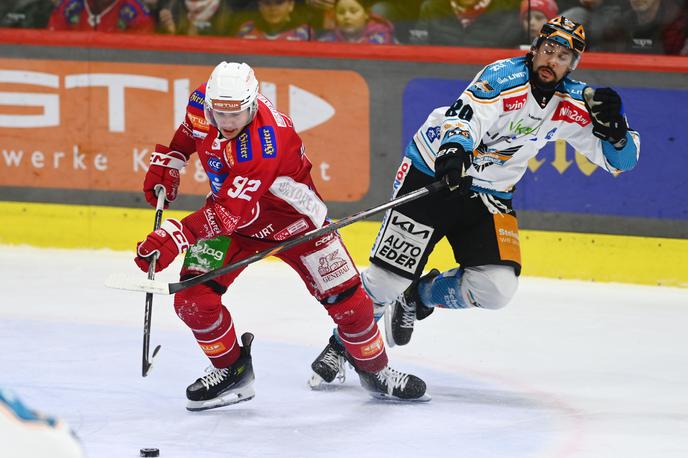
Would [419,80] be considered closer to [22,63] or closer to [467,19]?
[467,19]

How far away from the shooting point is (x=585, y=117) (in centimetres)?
484

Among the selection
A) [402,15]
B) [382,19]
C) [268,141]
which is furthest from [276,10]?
[268,141]

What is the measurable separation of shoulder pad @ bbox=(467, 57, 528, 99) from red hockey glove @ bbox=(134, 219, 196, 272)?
1.18m

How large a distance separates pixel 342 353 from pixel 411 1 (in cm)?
265

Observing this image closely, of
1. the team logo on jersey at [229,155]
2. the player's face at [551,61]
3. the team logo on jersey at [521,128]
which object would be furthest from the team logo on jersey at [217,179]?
the player's face at [551,61]

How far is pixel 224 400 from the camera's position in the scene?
473 centimetres

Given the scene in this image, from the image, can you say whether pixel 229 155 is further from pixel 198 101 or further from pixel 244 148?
pixel 198 101

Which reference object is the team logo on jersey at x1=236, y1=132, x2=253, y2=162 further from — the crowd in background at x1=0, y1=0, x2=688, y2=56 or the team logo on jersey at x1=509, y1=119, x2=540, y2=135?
the crowd in background at x1=0, y1=0, x2=688, y2=56

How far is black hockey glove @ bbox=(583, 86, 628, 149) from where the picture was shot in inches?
186

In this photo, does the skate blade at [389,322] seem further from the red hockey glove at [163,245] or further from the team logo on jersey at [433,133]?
the red hockey glove at [163,245]

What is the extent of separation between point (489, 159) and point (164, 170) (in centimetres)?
117

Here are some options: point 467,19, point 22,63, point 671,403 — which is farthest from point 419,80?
point 671,403

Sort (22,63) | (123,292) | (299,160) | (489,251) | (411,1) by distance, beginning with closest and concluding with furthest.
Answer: (299,160) → (489,251) → (123,292) → (411,1) → (22,63)

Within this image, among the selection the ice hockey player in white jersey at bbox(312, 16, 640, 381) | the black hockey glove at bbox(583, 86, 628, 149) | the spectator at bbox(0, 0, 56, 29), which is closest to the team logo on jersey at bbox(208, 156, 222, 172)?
the ice hockey player in white jersey at bbox(312, 16, 640, 381)
